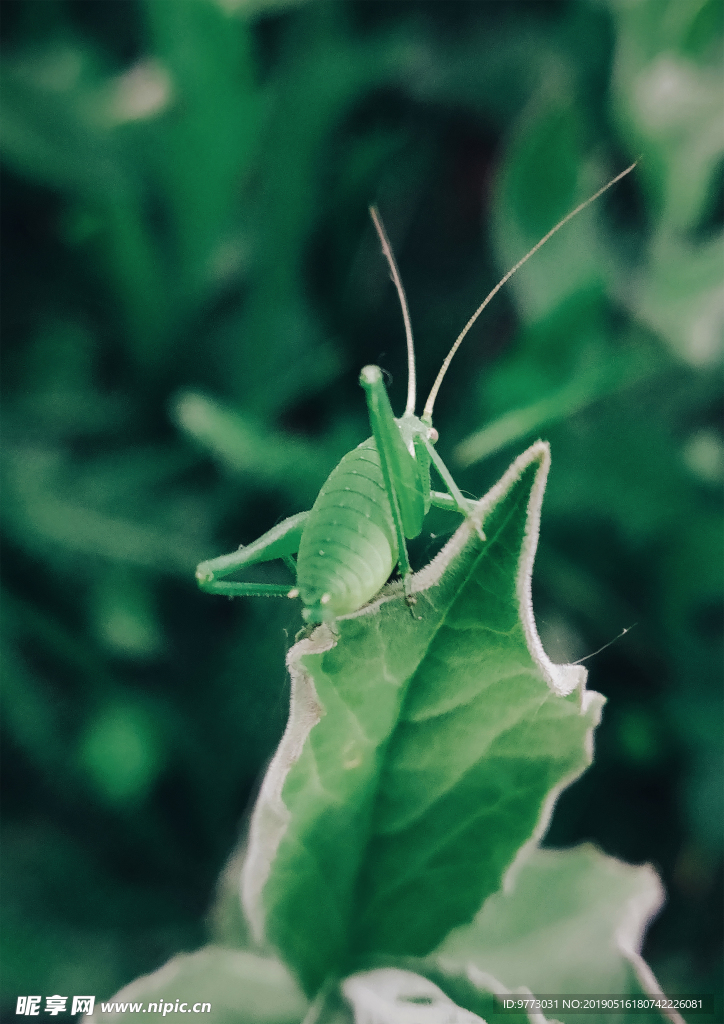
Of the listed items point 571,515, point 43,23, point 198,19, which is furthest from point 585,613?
point 43,23

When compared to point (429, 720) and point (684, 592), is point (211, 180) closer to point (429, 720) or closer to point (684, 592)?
point (684, 592)

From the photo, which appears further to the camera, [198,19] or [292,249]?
Result: [292,249]

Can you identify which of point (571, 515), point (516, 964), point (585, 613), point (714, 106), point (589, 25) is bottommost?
point (516, 964)

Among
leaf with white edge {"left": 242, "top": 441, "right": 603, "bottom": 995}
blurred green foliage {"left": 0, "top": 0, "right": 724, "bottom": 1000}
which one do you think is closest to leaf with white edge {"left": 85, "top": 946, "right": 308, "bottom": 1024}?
leaf with white edge {"left": 242, "top": 441, "right": 603, "bottom": 995}

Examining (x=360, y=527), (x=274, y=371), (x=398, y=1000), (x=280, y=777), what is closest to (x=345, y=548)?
(x=360, y=527)

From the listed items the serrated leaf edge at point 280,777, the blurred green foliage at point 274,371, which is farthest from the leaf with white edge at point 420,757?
the blurred green foliage at point 274,371

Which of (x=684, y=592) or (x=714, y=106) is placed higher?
(x=714, y=106)

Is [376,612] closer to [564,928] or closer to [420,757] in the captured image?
[420,757]
